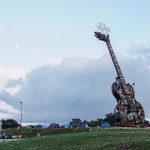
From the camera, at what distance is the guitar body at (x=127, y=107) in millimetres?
86125

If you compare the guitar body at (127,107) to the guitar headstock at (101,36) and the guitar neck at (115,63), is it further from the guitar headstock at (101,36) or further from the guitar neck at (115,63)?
the guitar headstock at (101,36)

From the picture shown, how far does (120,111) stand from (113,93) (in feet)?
10.9

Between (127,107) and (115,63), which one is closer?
(127,107)

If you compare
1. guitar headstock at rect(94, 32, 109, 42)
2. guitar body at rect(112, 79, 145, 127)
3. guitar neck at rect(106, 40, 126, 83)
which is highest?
guitar headstock at rect(94, 32, 109, 42)

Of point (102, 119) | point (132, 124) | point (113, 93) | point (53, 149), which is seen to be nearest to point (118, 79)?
point (113, 93)

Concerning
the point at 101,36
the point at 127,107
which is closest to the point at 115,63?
the point at 101,36

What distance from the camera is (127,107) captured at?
3435 inches

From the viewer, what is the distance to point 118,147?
3369 centimetres

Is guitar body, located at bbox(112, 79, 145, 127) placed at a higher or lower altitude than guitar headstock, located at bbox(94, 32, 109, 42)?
lower

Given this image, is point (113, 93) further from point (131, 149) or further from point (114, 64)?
point (131, 149)

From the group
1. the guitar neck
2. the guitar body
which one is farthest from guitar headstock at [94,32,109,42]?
the guitar body

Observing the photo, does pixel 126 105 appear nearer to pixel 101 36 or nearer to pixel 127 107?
pixel 127 107

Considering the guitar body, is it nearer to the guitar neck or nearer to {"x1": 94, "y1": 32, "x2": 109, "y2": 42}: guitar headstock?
the guitar neck

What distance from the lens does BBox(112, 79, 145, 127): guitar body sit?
86125mm
